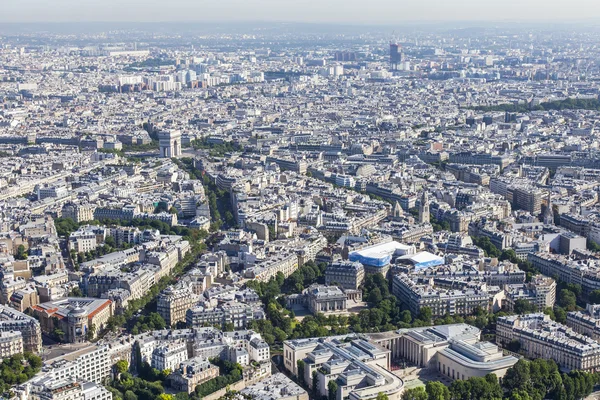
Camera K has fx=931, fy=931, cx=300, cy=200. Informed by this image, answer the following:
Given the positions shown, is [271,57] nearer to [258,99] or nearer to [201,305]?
[258,99]

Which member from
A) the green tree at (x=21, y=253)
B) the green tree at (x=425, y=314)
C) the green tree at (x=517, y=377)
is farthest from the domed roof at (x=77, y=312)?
the green tree at (x=517, y=377)

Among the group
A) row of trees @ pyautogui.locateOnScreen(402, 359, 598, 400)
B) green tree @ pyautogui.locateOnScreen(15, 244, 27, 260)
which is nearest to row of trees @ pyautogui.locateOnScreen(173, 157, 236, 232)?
green tree @ pyautogui.locateOnScreen(15, 244, 27, 260)

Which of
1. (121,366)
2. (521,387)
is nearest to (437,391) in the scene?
(521,387)

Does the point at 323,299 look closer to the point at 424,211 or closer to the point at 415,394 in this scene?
the point at 415,394

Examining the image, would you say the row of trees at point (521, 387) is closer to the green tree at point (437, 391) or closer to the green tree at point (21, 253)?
the green tree at point (437, 391)

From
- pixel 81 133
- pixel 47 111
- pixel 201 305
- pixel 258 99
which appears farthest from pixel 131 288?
pixel 258 99

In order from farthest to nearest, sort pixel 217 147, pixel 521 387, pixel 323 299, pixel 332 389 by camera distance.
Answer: pixel 217 147, pixel 323 299, pixel 521 387, pixel 332 389
